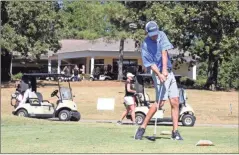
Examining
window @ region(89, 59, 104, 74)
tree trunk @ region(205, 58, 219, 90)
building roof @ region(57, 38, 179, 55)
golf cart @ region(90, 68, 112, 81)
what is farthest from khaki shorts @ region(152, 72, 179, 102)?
window @ region(89, 59, 104, 74)

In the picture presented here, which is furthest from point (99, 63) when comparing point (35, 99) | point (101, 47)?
point (35, 99)

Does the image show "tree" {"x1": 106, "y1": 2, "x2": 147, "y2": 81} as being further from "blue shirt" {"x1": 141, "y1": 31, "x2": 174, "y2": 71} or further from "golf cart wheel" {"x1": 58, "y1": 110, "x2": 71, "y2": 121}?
"blue shirt" {"x1": 141, "y1": 31, "x2": 174, "y2": 71}

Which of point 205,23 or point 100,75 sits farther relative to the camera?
point 100,75

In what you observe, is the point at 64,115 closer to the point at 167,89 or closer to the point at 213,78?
the point at 167,89

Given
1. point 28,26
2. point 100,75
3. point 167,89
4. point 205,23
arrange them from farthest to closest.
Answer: point 100,75, point 28,26, point 205,23, point 167,89

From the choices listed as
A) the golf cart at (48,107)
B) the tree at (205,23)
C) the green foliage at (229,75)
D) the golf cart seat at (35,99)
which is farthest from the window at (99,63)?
the golf cart seat at (35,99)

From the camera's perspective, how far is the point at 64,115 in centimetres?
1858

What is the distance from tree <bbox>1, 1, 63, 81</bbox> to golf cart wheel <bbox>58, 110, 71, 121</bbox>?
15.5 meters

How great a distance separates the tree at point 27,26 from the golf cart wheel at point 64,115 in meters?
15.5

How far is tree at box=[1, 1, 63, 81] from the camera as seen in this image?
1331 inches

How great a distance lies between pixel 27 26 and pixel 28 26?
13cm

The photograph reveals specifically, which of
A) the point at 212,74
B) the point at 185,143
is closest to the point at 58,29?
the point at 212,74

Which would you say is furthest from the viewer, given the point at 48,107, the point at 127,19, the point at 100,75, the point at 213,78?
the point at 100,75

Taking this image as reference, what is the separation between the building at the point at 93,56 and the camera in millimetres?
51188
